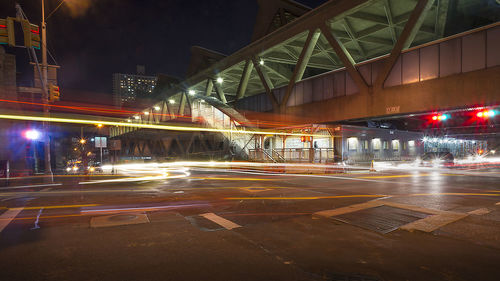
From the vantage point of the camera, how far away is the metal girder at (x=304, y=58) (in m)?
29.0

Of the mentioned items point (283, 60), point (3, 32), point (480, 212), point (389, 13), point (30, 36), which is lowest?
point (480, 212)

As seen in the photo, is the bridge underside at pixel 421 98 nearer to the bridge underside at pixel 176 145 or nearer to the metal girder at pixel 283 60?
the metal girder at pixel 283 60

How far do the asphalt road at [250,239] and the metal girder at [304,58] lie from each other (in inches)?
904

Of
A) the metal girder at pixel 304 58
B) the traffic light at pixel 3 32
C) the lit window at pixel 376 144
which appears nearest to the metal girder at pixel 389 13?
the metal girder at pixel 304 58

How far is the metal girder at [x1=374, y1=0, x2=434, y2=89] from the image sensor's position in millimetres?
20969

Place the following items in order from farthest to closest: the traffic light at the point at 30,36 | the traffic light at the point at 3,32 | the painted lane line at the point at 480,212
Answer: the traffic light at the point at 30,36
the traffic light at the point at 3,32
the painted lane line at the point at 480,212

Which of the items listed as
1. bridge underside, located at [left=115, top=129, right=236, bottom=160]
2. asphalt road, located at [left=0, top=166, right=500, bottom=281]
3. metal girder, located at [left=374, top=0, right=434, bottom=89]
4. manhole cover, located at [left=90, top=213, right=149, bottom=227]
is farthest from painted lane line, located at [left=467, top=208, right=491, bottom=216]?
bridge underside, located at [left=115, top=129, right=236, bottom=160]

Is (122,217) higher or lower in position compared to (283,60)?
lower

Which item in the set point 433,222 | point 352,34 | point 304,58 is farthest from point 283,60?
point 433,222

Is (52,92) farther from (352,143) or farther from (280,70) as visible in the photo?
(280,70)

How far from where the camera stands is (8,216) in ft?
25.2

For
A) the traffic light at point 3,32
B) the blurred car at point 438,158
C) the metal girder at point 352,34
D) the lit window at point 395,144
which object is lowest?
the blurred car at point 438,158

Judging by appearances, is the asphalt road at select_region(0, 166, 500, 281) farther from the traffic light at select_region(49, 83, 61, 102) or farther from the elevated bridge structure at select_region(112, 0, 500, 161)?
the elevated bridge structure at select_region(112, 0, 500, 161)

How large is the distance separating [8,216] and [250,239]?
7.05m
